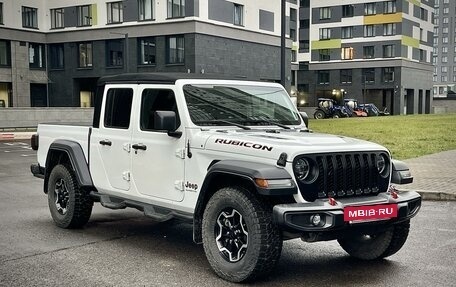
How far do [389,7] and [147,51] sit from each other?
39.4 m

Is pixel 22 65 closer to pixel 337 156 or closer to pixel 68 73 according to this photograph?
pixel 68 73

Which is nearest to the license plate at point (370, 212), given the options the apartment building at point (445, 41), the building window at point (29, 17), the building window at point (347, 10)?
the building window at point (29, 17)

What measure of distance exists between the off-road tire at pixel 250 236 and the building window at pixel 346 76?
7207cm

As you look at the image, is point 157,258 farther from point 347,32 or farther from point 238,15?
point 347,32

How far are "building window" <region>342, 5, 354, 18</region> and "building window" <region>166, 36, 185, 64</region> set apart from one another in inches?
1556

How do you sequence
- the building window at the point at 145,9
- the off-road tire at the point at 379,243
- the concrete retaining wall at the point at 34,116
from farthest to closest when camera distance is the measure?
the building window at the point at 145,9 < the concrete retaining wall at the point at 34,116 < the off-road tire at the point at 379,243

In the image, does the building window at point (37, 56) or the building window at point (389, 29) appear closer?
the building window at point (37, 56)

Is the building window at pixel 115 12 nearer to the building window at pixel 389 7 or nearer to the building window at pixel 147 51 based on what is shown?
the building window at pixel 147 51

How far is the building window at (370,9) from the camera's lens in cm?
7288

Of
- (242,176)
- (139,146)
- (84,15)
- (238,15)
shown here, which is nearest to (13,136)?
(84,15)

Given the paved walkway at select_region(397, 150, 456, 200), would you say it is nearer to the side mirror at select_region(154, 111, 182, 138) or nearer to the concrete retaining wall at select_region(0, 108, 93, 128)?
the side mirror at select_region(154, 111, 182, 138)

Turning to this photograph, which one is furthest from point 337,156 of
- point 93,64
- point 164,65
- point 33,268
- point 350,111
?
point 350,111

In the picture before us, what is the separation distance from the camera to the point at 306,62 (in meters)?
79.8

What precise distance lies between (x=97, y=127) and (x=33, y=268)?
211 cm
